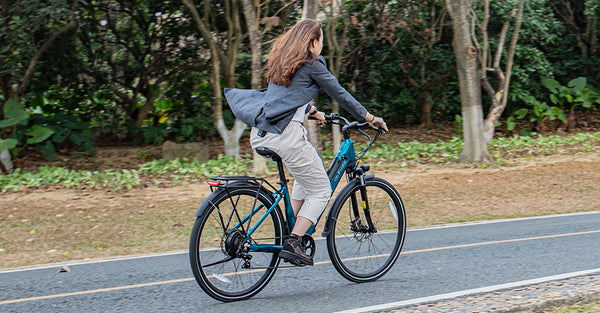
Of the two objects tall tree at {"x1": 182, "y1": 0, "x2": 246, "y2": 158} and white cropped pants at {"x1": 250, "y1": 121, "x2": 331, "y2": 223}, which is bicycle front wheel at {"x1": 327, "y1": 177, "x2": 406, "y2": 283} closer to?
white cropped pants at {"x1": 250, "y1": 121, "x2": 331, "y2": 223}

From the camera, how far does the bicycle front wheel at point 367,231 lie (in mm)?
5031

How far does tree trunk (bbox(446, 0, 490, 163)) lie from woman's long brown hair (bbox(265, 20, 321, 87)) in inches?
312

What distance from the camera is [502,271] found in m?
5.51

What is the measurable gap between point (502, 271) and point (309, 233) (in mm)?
1903

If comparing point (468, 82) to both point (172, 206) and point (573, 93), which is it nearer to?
point (172, 206)

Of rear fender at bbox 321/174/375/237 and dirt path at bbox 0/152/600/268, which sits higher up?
→ rear fender at bbox 321/174/375/237

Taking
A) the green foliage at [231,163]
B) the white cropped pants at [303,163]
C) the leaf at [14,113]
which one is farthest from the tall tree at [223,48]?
the white cropped pants at [303,163]

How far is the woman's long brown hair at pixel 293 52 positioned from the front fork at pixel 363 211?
1.09m

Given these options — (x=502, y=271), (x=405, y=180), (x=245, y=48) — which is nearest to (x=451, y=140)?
(x=405, y=180)

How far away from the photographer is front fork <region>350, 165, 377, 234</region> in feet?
16.9

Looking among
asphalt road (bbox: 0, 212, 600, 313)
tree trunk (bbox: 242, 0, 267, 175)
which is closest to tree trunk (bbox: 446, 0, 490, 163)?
tree trunk (bbox: 242, 0, 267, 175)

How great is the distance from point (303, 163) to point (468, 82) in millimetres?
8283

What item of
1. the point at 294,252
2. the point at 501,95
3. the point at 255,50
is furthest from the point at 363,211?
the point at 501,95

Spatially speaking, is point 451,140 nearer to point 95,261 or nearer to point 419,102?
point 419,102
